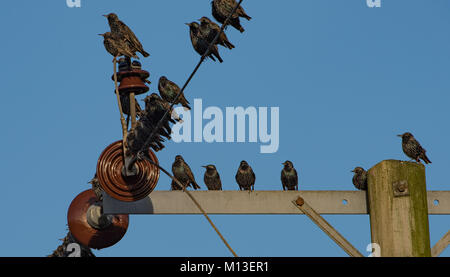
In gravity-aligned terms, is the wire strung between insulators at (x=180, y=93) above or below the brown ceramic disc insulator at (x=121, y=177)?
above

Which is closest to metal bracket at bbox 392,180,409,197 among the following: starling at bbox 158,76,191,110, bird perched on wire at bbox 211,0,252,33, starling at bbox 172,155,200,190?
starling at bbox 158,76,191,110

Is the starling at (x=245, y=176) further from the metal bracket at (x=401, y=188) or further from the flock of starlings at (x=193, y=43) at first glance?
the metal bracket at (x=401, y=188)

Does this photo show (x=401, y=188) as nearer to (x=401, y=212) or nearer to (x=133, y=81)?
(x=401, y=212)

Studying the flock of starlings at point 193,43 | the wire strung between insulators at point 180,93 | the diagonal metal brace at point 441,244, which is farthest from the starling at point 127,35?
→ the diagonal metal brace at point 441,244

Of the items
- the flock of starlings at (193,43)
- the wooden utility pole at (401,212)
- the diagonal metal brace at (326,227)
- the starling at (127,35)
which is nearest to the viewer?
the wooden utility pole at (401,212)

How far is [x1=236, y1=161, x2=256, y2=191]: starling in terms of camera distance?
14.0 m

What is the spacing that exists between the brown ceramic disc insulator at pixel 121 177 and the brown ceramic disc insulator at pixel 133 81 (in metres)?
0.63

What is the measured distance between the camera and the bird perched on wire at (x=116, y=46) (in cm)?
829

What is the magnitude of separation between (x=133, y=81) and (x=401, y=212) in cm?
307

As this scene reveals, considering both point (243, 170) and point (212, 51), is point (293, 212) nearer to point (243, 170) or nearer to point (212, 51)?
point (212, 51)

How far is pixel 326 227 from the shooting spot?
6.44 m

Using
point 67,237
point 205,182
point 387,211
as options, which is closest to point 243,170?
point 205,182
